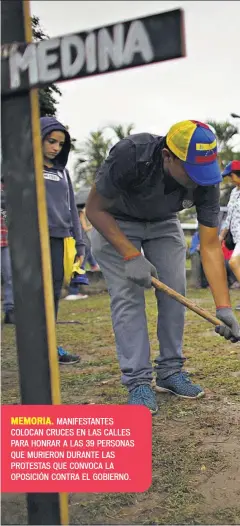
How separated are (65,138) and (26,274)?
2063mm

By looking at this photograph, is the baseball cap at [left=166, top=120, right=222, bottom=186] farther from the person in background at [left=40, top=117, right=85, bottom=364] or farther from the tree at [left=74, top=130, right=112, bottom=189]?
the tree at [left=74, top=130, right=112, bottom=189]

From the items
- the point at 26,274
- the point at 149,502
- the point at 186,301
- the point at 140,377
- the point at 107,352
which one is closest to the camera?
the point at 26,274

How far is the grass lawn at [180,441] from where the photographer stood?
1.73m

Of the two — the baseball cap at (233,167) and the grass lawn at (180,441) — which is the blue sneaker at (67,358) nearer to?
the grass lawn at (180,441)

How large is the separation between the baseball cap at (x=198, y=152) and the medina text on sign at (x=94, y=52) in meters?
1.03

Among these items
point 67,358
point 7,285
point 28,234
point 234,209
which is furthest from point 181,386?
point 7,285

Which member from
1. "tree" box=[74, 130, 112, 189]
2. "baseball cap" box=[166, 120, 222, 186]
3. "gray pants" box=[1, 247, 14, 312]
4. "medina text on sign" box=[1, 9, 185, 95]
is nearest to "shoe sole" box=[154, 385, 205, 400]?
"baseball cap" box=[166, 120, 222, 186]

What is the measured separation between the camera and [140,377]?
8.67ft

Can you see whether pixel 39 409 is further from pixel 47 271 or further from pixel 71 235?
pixel 71 235

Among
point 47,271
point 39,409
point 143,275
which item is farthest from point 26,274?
point 143,275

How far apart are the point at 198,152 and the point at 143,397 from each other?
3.58 ft

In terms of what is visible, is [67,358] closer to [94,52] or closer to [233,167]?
[233,167]

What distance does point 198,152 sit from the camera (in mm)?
2164

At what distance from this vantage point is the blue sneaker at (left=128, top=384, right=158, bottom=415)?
8.41 ft
